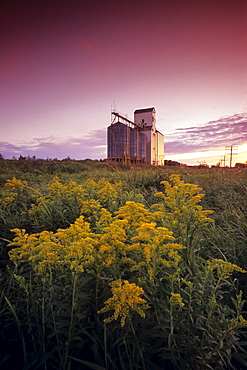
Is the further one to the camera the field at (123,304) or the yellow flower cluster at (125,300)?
the field at (123,304)

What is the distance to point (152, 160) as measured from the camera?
100 feet

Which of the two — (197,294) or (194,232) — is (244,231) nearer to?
(194,232)

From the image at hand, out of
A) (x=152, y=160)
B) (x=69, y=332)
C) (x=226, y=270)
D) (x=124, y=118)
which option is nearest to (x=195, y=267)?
(x=226, y=270)

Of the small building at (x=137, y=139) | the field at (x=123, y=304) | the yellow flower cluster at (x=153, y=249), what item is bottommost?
the field at (x=123, y=304)

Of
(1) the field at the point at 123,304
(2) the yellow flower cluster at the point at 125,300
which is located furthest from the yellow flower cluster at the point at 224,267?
(2) the yellow flower cluster at the point at 125,300

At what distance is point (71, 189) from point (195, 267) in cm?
246

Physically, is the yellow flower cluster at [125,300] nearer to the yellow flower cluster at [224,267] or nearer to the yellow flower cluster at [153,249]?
the yellow flower cluster at [153,249]

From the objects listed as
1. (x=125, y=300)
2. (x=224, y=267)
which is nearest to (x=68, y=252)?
(x=125, y=300)

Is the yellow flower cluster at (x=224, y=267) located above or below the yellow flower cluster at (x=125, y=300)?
above

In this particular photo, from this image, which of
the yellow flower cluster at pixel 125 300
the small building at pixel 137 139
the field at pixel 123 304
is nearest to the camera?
the yellow flower cluster at pixel 125 300

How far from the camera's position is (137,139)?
26.9 m

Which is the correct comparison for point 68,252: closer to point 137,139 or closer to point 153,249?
point 153,249

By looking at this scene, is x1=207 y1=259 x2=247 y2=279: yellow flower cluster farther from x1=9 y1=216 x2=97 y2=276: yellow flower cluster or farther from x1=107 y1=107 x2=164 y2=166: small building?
x1=107 y1=107 x2=164 y2=166: small building

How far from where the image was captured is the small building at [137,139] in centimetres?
2459
